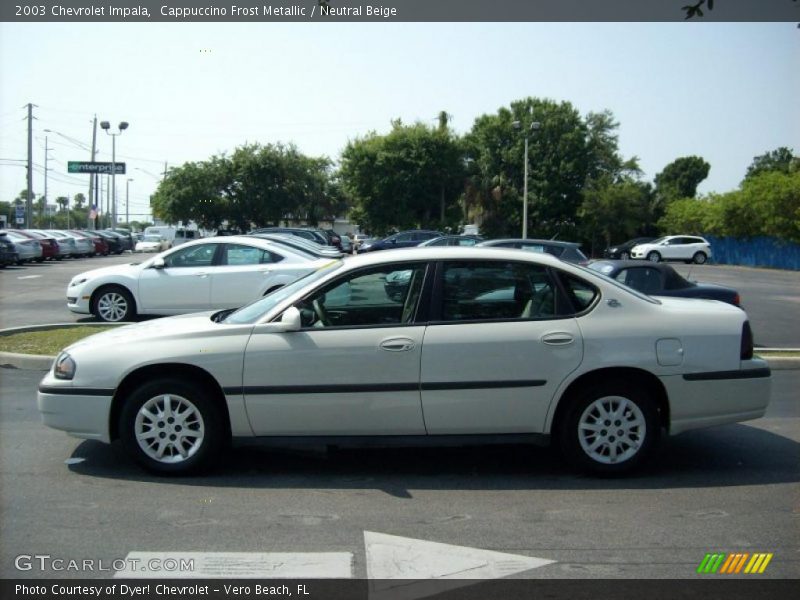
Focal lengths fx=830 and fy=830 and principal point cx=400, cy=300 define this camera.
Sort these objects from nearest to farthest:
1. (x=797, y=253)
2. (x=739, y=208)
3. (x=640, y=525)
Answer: (x=640, y=525), (x=797, y=253), (x=739, y=208)

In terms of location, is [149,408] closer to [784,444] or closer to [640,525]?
[640,525]

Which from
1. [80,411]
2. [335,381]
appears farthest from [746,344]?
[80,411]

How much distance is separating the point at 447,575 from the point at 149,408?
2.66 m

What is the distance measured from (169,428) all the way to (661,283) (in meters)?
8.86

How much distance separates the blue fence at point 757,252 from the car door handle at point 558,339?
43.7 m

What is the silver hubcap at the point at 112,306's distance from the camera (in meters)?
14.3

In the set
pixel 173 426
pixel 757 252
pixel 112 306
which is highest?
pixel 757 252

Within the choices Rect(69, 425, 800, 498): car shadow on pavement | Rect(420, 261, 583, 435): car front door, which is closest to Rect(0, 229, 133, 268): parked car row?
Rect(69, 425, 800, 498): car shadow on pavement

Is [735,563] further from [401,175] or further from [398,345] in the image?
[401,175]

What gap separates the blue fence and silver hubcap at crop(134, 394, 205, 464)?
148 feet

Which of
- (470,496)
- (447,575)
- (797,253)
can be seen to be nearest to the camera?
(447,575)

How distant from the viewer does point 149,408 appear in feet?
19.5

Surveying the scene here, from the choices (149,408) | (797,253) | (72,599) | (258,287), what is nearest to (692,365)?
(149,408)

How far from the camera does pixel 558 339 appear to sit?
5.93 metres
